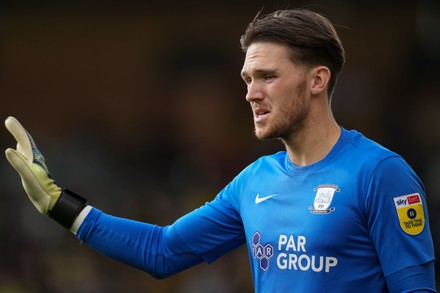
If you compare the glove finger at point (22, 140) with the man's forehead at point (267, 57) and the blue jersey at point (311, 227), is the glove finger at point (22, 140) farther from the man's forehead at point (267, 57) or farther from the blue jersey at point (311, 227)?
the man's forehead at point (267, 57)

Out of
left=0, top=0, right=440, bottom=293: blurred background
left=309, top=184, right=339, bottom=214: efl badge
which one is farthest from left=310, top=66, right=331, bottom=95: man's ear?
left=0, top=0, right=440, bottom=293: blurred background

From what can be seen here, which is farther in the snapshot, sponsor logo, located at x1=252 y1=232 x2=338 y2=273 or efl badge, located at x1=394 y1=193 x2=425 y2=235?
sponsor logo, located at x1=252 y1=232 x2=338 y2=273

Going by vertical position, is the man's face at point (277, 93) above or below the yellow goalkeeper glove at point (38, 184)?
above

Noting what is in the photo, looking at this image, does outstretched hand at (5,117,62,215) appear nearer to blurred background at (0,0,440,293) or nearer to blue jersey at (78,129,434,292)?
blue jersey at (78,129,434,292)

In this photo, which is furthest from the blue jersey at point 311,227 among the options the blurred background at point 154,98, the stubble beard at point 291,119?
the blurred background at point 154,98

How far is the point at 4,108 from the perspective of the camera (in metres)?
12.9

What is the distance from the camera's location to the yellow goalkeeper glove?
11.8 ft

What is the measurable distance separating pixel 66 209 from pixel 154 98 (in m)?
9.10

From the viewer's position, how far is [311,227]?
3.27m

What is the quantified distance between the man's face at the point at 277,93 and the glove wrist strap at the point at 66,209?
0.80 meters

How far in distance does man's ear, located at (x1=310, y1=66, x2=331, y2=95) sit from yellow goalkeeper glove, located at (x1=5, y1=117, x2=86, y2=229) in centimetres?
104

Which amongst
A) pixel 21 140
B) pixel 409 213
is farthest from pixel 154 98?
pixel 409 213

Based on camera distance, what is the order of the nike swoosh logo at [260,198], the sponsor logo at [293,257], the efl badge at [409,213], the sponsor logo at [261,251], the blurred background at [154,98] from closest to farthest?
the efl badge at [409,213]
the sponsor logo at [293,257]
the sponsor logo at [261,251]
the nike swoosh logo at [260,198]
the blurred background at [154,98]

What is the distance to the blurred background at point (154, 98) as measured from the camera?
10699mm
